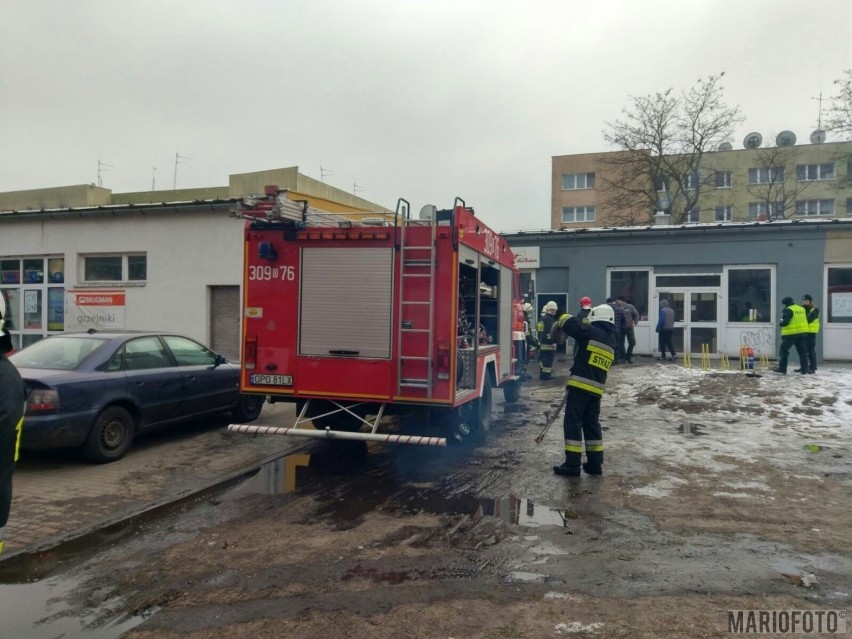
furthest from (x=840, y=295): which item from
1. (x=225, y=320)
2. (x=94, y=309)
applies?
(x=94, y=309)

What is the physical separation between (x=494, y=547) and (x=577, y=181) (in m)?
47.7

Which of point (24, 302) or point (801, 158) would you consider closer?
point (24, 302)

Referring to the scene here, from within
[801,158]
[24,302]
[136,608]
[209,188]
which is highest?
[801,158]

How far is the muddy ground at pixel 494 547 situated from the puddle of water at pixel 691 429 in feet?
2.96

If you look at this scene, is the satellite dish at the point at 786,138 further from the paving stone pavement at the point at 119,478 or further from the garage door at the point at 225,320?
the paving stone pavement at the point at 119,478

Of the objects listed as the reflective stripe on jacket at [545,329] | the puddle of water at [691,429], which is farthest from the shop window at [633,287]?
the puddle of water at [691,429]

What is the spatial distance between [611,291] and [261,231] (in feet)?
46.4

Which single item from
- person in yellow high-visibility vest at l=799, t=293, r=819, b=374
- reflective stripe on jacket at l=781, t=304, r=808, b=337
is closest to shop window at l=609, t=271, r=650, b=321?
reflective stripe on jacket at l=781, t=304, r=808, b=337

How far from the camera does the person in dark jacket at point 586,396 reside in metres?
6.74

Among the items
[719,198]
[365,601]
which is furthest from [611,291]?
[719,198]

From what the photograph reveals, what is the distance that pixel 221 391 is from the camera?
29.6ft

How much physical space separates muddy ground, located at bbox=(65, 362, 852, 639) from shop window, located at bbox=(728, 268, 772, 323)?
1026 centimetres

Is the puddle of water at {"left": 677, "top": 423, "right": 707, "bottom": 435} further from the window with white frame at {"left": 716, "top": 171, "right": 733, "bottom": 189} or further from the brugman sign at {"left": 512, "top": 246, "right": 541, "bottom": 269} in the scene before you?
the window with white frame at {"left": 716, "top": 171, "right": 733, "bottom": 189}

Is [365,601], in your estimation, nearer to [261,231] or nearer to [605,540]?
[605,540]
